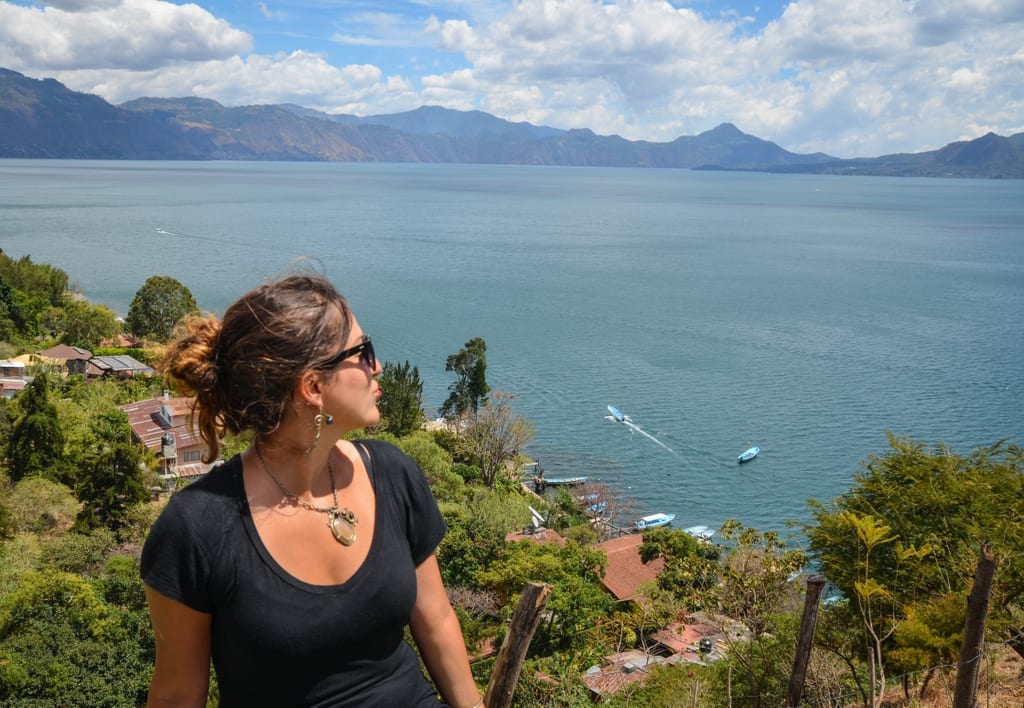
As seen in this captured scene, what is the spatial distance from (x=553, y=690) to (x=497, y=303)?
3336 centimetres

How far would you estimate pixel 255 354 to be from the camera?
136 centimetres

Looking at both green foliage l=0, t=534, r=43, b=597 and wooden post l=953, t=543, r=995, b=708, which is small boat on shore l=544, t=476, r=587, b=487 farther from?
wooden post l=953, t=543, r=995, b=708

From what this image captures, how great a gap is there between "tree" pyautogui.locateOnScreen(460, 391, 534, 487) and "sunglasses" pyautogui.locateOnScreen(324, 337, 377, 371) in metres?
22.1

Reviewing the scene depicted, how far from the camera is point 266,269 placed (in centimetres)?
4625

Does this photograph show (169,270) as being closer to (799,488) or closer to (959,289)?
(799,488)

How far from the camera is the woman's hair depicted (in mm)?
1363

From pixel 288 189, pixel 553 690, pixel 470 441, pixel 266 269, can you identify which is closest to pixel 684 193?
pixel 288 189

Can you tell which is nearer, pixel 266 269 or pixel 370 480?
pixel 370 480

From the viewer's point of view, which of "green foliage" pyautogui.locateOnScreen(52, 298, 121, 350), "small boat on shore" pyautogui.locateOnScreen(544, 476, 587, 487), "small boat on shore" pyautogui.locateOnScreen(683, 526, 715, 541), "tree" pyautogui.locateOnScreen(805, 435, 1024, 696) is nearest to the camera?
"tree" pyautogui.locateOnScreen(805, 435, 1024, 696)

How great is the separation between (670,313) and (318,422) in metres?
39.6

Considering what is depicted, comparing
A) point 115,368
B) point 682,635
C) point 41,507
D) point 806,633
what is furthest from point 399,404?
point 806,633

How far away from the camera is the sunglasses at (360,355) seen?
1.42 meters

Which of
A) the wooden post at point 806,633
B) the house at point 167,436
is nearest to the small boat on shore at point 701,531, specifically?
the house at point 167,436

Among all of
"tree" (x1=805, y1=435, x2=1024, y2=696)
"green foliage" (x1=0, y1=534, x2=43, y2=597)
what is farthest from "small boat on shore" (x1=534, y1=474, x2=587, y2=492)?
"green foliage" (x1=0, y1=534, x2=43, y2=597)
